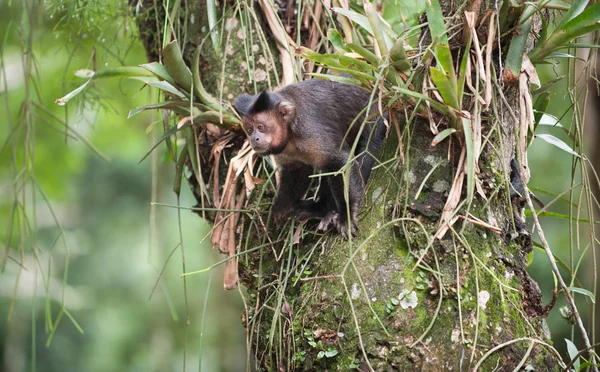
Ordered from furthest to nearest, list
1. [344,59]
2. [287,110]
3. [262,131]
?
1. [287,110]
2. [262,131]
3. [344,59]

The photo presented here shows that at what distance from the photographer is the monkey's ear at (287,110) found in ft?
12.4

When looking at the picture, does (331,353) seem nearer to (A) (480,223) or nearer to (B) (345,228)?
(B) (345,228)

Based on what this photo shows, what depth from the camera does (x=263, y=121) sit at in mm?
3518

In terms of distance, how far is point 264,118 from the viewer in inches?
139

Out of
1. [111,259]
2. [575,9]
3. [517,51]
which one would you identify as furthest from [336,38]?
[111,259]

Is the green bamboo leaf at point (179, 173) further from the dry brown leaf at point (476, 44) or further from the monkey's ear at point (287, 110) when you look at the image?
the dry brown leaf at point (476, 44)

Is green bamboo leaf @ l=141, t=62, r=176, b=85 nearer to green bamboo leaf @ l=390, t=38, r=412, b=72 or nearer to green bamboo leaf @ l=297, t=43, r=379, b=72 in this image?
green bamboo leaf @ l=297, t=43, r=379, b=72

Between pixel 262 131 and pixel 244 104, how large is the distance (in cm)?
22

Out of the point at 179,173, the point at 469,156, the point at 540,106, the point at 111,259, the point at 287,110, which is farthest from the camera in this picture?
the point at 111,259

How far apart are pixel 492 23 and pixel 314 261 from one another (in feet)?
4.22

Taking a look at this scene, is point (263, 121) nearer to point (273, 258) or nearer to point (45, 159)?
point (273, 258)

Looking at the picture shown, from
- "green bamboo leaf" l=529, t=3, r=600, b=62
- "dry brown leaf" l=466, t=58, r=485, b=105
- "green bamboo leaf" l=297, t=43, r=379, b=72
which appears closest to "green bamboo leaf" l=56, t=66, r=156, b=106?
"green bamboo leaf" l=297, t=43, r=379, b=72

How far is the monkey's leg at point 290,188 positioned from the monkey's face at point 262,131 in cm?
20

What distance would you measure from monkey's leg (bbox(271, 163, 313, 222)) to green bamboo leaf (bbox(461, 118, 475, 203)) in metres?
1.09
